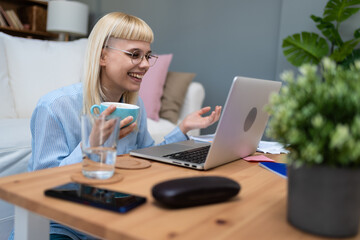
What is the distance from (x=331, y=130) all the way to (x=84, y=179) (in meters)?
0.46

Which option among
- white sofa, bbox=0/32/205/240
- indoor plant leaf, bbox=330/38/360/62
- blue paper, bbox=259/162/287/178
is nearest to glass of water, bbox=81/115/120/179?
blue paper, bbox=259/162/287/178

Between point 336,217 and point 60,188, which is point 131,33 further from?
point 336,217

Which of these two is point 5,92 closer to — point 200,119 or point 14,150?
point 14,150

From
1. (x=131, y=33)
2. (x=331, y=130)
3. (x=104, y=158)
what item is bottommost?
(x=104, y=158)

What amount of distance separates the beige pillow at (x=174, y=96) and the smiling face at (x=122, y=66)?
1396mm

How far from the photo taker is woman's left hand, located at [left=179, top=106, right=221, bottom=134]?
1.15 m

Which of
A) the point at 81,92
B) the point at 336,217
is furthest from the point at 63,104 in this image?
the point at 336,217

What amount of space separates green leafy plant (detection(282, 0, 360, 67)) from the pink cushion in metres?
0.90

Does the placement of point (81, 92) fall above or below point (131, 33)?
below

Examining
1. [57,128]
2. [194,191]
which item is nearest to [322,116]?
[194,191]

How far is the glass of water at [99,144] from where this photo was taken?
71cm

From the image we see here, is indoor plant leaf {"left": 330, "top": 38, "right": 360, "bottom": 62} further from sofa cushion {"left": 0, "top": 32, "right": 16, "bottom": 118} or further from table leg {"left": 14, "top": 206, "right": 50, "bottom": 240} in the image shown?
table leg {"left": 14, "top": 206, "right": 50, "bottom": 240}

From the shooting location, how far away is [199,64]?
10.9 feet

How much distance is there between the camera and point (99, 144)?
28.2 inches
